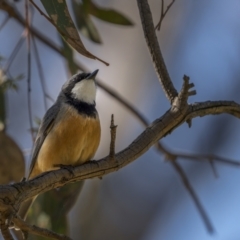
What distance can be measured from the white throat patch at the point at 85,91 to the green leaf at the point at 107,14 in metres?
0.38

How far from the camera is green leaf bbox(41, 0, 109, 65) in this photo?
6.55ft

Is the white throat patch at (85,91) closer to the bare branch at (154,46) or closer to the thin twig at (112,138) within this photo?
the bare branch at (154,46)

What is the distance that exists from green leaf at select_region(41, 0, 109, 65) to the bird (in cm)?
88

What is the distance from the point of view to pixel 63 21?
212 centimetres

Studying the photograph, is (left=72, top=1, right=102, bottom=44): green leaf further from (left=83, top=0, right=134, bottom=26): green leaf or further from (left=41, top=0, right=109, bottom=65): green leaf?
(left=41, top=0, right=109, bottom=65): green leaf

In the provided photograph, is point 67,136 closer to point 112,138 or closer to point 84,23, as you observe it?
point 84,23

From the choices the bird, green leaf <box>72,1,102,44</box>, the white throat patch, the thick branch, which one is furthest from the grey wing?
the thick branch

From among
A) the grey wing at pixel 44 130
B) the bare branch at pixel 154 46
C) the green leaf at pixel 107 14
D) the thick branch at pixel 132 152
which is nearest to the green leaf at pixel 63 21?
the bare branch at pixel 154 46

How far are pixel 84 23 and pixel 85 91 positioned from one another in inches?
14.3

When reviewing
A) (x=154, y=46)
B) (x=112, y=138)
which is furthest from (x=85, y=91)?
(x=112, y=138)

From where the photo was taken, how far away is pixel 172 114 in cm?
214

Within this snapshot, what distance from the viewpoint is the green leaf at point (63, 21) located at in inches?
78.6

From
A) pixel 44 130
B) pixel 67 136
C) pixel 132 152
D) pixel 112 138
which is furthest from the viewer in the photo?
pixel 44 130

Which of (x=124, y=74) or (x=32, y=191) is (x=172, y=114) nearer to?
(x=32, y=191)
